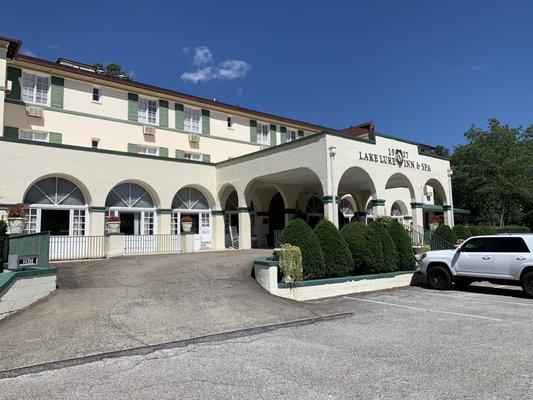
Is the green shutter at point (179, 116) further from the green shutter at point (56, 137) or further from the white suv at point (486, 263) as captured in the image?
the white suv at point (486, 263)

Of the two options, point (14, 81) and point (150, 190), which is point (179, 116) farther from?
point (14, 81)

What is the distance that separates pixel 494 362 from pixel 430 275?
28.6 ft

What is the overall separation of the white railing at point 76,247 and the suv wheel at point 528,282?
15415 mm

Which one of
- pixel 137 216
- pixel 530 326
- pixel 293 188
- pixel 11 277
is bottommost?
pixel 530 326

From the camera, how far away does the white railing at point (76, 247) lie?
57.4 ft

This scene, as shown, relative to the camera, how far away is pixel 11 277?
895 centimetres

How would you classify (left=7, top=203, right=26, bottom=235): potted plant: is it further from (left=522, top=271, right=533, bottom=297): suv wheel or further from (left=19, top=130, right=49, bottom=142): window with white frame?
(left=522, top=271, right=533, bottom=297): suv wheel

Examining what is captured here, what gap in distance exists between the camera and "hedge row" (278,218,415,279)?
1281 centimetres

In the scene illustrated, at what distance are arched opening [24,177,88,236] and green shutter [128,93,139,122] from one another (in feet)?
21.3

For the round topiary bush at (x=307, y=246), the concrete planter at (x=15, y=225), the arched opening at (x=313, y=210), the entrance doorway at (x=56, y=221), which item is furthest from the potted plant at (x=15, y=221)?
the arched opening at (x=313, y=210)

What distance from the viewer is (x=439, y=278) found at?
560 inches

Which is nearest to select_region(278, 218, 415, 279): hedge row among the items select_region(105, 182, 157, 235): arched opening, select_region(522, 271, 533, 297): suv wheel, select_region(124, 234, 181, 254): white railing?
select_region(522, 271, 533, 297): suv wheel

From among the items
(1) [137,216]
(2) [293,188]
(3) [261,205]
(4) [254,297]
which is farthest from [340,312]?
(3) [261,205]

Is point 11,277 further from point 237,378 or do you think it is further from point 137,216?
point 137,216
